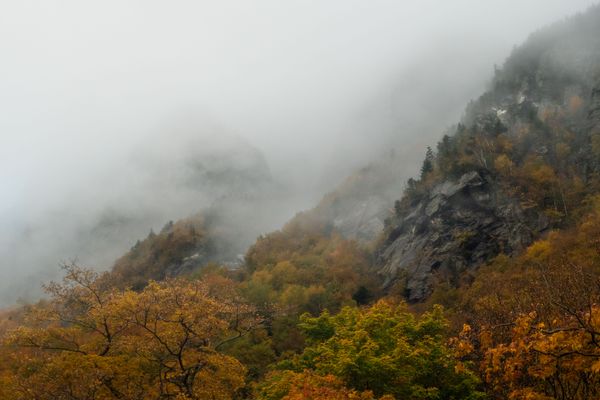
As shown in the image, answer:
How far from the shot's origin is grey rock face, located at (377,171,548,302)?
91.9 meters

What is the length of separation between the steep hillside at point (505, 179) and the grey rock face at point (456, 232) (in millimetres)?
197

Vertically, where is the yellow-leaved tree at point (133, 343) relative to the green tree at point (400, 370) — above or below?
above

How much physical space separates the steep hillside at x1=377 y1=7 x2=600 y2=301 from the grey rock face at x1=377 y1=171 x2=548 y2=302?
0.20 metres

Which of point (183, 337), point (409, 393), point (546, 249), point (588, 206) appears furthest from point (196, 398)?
point (588, 206)

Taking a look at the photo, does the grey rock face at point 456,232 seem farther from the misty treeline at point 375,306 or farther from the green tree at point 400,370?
the green tree at point 400,370

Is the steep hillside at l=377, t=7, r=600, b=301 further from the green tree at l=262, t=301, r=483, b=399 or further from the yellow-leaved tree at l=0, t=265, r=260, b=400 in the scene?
the yellow-leaved tree at l=0, t=265, r=260, b=400

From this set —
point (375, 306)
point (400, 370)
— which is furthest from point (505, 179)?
point (400, 370)

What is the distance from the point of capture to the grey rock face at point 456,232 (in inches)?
3620

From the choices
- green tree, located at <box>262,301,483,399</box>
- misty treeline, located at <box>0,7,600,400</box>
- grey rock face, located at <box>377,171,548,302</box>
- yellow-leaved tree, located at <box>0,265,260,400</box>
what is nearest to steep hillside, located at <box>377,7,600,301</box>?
grey rock face, located at <box>377,171,548,302</box>

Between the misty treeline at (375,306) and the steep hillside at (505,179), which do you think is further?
the steep hillside at (505,179)

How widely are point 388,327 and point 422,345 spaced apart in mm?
6250

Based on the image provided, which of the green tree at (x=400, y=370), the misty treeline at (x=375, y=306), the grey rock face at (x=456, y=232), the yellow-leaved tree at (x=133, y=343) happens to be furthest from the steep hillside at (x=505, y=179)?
the yellow-leaved tree at (x=133, y=343)

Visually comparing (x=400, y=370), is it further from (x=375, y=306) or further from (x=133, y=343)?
(x=375, y=306)

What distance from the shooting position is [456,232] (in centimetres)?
9675
